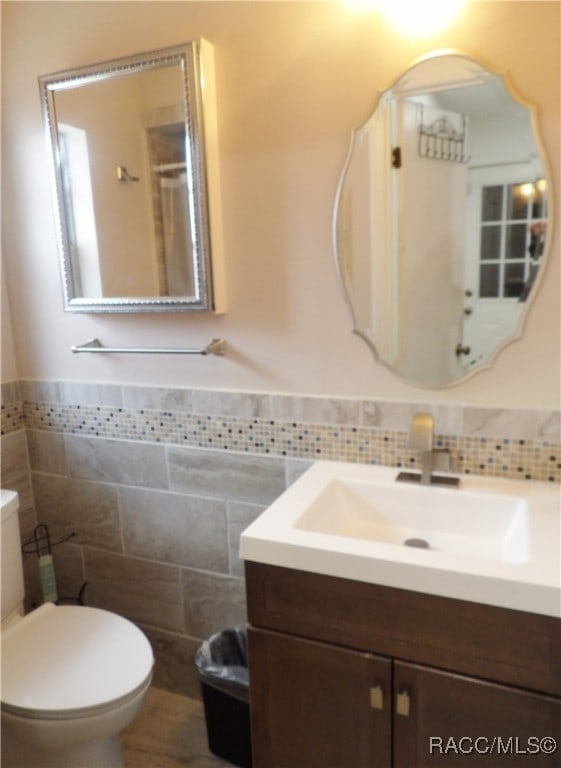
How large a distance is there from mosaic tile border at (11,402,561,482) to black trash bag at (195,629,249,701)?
1.99ft

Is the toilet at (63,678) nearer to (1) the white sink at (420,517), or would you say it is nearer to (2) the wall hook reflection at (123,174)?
(1) the white sink at (420,517)

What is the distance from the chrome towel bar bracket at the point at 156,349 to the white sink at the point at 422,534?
470mm

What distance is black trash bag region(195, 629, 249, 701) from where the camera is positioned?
1.56 metres

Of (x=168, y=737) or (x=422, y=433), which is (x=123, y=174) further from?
(x=168, y=737)

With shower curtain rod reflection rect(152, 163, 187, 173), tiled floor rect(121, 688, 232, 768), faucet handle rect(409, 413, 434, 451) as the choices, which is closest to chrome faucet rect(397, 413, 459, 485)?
faucet handle rect(409, 413, 434, 451)

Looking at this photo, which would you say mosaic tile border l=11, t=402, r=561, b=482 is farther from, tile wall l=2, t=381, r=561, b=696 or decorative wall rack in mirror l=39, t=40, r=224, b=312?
decorative wall rack in mirror l=39, t=40, r=224, b=312

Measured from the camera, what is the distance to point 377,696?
3.67 feet

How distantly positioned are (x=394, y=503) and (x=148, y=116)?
51.6 inches

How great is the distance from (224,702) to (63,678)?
0.48 meters

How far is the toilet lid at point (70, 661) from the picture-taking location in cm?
132

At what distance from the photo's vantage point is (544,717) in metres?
0.99

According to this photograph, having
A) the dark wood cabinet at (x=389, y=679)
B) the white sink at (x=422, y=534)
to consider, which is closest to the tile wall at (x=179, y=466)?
the white sink at (x=422, y=534)

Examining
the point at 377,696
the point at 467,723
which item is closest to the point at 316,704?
the point at 377,696

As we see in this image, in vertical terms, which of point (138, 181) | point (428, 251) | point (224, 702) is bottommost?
point (224, 702)
